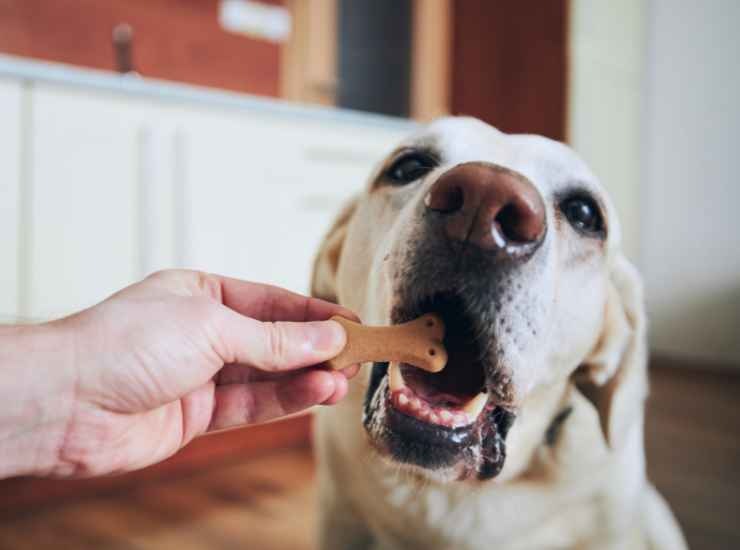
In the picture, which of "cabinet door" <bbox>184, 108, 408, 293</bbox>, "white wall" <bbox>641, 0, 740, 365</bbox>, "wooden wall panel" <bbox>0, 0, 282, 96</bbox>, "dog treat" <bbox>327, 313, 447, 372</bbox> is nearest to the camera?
"dog treat" <bbox>327, 313, 447, 372</bbox>

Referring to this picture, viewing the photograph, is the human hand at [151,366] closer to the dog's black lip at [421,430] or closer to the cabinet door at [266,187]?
the dog's black lip at [421,430]

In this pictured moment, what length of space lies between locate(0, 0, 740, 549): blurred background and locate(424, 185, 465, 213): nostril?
4.57 ft

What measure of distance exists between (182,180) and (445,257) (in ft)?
4.72

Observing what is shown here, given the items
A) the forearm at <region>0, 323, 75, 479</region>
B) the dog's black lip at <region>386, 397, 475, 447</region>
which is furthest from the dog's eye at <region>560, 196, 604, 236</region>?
the forearm at <region>0, 323, 75, 479</region>

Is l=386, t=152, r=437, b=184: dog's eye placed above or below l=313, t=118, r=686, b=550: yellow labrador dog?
above

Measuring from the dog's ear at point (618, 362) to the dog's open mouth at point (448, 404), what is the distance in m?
0.35

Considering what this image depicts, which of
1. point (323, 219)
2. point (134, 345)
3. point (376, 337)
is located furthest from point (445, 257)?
point (323, 219)

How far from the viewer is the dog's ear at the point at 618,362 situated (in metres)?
1.23

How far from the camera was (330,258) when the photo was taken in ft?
4.58

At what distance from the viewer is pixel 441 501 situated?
1245 millimetres

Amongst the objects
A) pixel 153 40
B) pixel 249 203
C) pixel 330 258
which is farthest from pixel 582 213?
pixel 153 40

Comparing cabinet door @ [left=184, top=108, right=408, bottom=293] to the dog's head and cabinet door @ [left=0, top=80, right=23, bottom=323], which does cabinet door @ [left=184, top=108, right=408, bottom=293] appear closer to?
cabinet door @ [left=0, top=80, right=23, bottom=323]

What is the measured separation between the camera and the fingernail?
2.54 ft

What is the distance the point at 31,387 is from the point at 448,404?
582 mm
